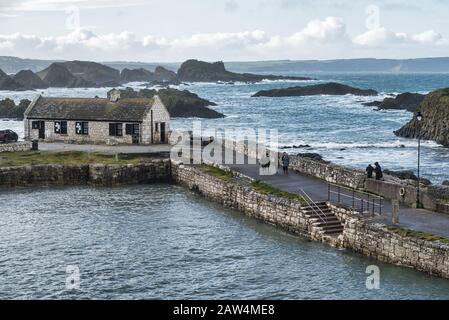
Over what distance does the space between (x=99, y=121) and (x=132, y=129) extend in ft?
9.00

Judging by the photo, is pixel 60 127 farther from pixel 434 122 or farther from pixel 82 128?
pixel 434 122

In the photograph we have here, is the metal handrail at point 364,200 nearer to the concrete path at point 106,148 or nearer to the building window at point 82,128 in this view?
the concrete path at point 106,148

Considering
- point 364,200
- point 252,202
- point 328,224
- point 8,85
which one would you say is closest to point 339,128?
point 252,202

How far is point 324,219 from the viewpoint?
103 feet

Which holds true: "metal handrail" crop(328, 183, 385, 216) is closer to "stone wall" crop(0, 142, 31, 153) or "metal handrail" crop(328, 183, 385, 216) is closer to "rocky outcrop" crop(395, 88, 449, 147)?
"stone wall" crop(0, 142, 31, 153)

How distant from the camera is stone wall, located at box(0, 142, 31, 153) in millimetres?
50312

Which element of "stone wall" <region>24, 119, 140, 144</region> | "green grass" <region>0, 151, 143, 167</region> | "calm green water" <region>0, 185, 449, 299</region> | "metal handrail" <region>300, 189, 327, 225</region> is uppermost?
"stone wall" <region>24, 119, 140, 144</region>

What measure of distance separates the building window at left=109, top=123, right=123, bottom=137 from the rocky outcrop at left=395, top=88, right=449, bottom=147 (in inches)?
1337

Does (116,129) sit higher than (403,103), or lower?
higher

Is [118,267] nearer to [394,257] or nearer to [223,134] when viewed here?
[394,257]

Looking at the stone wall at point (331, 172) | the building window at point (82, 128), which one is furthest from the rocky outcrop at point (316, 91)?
the stone wall at point (331, 172)

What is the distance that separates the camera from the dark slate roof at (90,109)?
52875mm

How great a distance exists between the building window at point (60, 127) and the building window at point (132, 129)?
5201 millimetres

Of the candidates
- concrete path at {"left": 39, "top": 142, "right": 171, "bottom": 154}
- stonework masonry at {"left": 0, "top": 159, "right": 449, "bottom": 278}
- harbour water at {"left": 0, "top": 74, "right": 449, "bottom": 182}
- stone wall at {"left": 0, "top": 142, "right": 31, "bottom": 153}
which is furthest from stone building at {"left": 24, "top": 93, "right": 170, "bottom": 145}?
harbour water at {"left": 0, "top": 74, "right": 449, "bottom": 182}
